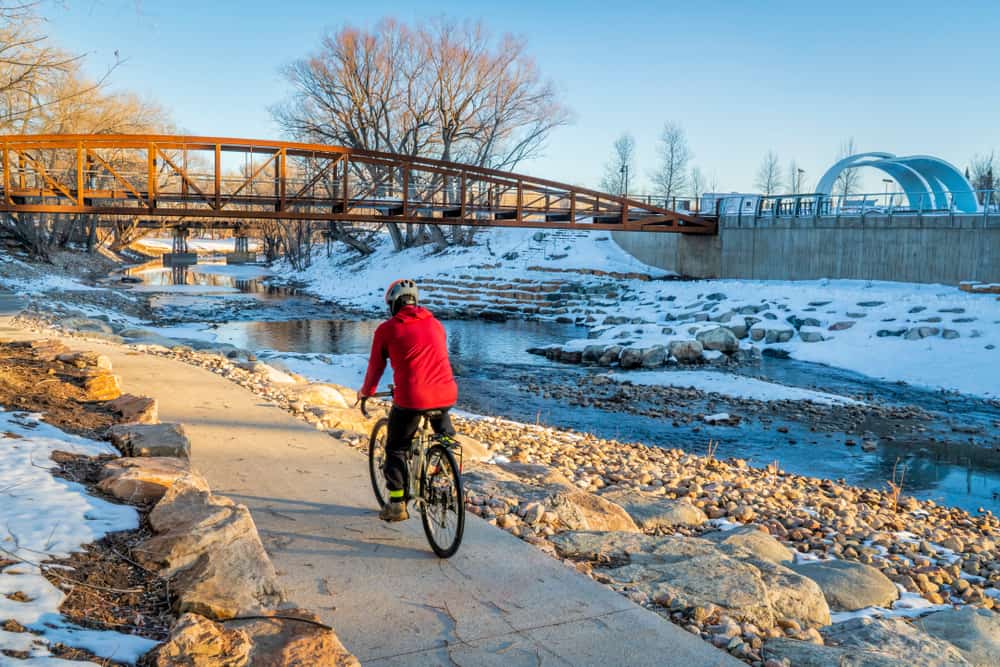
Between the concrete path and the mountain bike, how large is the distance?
0.16m

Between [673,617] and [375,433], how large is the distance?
2630 millimetres

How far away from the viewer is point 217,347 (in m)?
19.1

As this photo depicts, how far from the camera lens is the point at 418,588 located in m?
4.66

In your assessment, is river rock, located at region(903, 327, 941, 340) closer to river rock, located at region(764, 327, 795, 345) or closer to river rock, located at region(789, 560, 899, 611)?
river rock, located at region(764, 327, 795, 345)

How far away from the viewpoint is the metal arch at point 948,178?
101ft

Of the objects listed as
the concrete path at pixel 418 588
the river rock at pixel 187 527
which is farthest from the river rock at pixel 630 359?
the river rock at pixel 187 527

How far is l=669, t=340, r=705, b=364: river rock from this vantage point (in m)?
22.4

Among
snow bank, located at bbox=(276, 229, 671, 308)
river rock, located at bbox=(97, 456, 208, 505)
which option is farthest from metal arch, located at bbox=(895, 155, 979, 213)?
river rock, located at bbox=(97, 456, 208, 505)

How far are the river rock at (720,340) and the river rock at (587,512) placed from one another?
17.1 m

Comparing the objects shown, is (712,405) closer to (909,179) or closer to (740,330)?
(740,330)

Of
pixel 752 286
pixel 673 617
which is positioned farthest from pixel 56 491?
pixel 752 286

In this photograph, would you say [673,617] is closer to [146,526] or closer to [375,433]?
[375,433]

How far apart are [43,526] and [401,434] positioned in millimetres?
2152

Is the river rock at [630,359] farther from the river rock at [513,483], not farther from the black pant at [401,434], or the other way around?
the black pant at [401,434]
